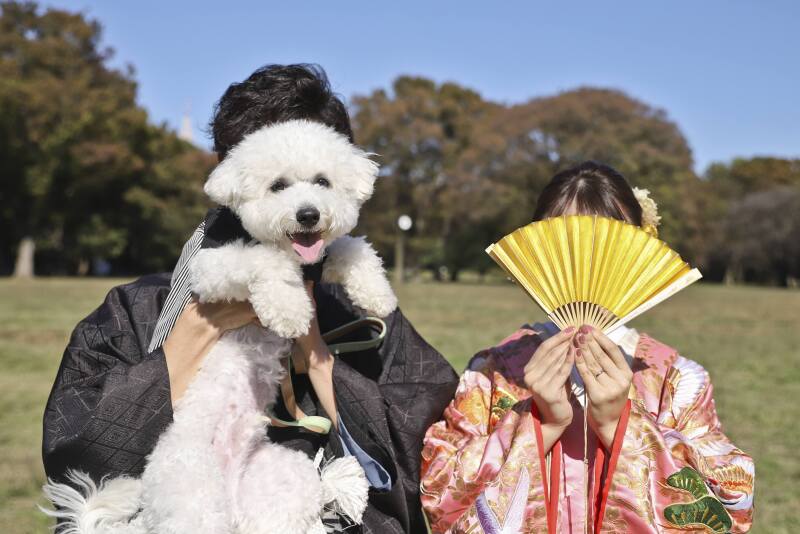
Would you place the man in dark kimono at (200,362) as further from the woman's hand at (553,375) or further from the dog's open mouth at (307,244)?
the woman's hand at (553,375)

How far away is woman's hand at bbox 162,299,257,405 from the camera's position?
2.01 meters

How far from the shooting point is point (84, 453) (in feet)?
6.33

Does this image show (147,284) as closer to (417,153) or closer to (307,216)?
(307,216)

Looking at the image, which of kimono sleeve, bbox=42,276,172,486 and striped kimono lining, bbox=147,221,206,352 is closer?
kimono sleeve, bbox=42,276,172,486

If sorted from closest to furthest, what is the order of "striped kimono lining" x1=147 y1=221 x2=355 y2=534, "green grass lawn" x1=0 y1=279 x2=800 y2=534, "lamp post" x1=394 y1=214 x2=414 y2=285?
1. "striped kimono lining" x1=147 y1=221 x2=355 y2=534
2. "green grass lawn" x1=0 y1=279 x2=800 y2=534
3. "lamp post" x1=394 y1=214 x2=414 y2=285

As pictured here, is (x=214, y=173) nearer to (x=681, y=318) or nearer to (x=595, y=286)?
(x=595, y=286)

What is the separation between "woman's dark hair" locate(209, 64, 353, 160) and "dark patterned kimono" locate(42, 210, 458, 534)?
0.94 ft

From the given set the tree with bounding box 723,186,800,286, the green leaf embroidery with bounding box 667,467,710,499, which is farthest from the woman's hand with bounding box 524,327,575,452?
the tree with bounding box 723,186,800,286

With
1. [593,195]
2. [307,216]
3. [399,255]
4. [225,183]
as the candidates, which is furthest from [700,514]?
[399,255]

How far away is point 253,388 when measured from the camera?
6.82ft

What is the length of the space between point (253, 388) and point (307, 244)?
43cm

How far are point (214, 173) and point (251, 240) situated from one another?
0.71 ft

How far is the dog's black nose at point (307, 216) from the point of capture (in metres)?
2.01

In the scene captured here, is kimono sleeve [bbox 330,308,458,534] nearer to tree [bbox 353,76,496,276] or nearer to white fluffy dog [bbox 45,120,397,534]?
white fluffy dog [bbox 45,120,397,534]
